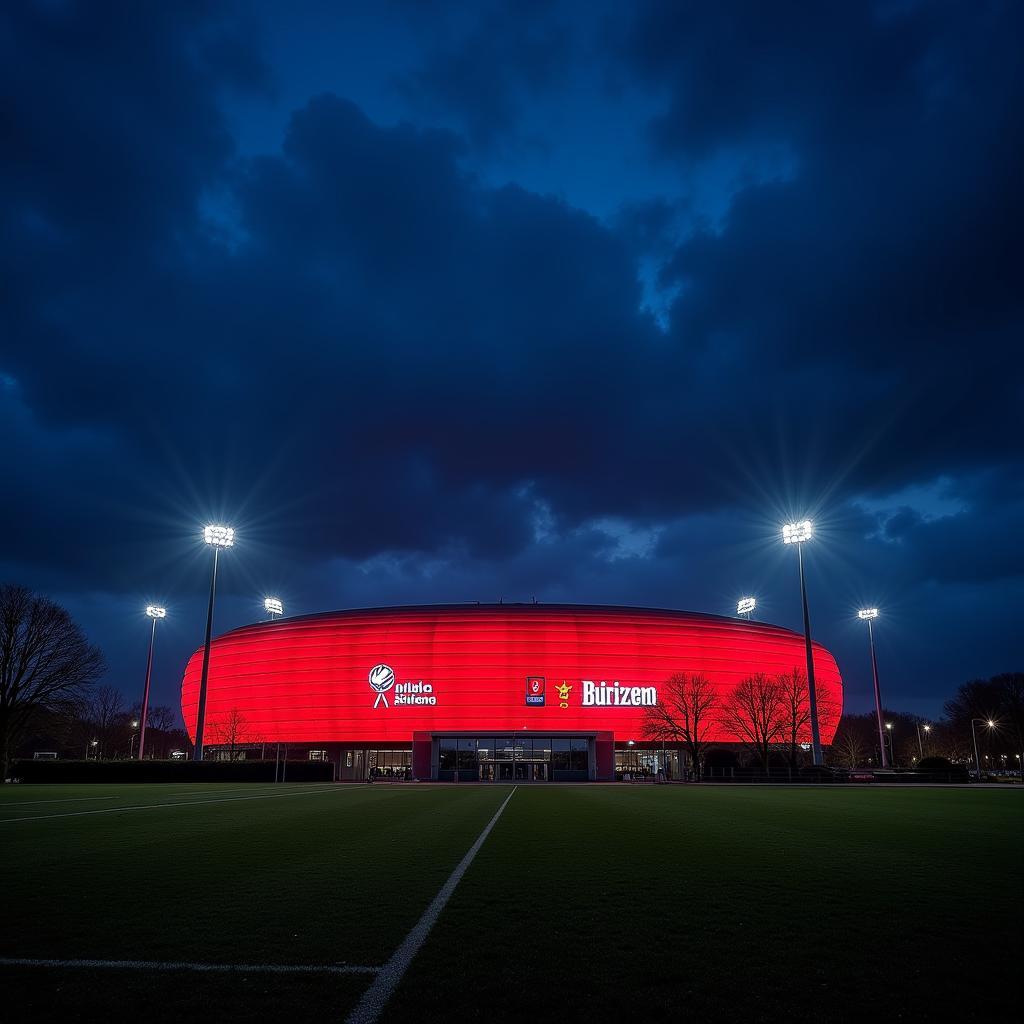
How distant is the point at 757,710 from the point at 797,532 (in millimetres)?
26154

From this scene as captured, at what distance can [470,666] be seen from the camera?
84.1 m

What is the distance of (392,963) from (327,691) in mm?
86688

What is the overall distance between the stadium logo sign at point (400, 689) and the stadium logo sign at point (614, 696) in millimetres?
17875

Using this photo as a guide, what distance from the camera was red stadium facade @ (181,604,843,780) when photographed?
8206 cm

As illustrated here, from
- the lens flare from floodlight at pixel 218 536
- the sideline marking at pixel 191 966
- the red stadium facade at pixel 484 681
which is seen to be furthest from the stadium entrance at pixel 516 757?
the sideline marking at pixel 191 966

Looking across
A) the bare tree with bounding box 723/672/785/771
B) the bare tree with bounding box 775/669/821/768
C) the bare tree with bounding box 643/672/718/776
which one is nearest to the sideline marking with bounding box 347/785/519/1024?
the bare tree with bounding box 723/672/785/771

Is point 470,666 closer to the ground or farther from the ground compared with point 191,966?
farther from the ground

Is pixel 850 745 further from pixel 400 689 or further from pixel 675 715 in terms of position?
pixel 400 689

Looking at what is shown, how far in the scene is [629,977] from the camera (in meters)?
5.02

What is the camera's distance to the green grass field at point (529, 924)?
15.0ft

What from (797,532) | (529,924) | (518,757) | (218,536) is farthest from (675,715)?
(529,924)

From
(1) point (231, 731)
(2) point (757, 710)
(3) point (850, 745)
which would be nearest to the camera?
(2) point (757, 710)

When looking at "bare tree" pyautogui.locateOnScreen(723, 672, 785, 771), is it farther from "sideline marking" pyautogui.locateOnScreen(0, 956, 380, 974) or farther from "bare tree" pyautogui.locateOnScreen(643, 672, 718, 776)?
"sideline marking" pyautogui.locateOnScreen(0, 956, 380, 974)

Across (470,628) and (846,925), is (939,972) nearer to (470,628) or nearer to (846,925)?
(846,925)
